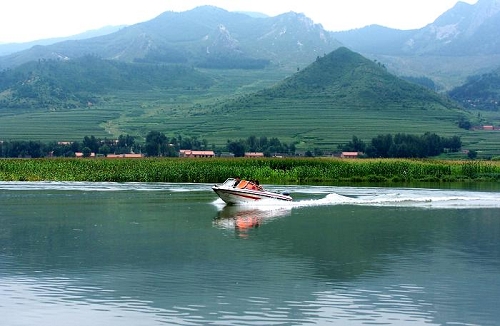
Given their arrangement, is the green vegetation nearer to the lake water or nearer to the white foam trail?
the white foam trail

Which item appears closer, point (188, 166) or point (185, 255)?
point (185, 255)

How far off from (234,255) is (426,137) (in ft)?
468

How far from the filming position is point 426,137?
177 m

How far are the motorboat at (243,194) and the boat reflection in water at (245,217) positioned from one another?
2.81ft

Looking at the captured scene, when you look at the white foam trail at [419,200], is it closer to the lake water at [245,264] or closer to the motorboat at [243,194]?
the motorboat at [243,194]

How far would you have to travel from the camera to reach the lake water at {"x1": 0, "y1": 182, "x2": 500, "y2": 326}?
27891 mm

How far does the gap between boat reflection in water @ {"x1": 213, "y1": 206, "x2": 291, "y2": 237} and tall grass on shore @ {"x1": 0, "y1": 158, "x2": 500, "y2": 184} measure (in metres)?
30.2

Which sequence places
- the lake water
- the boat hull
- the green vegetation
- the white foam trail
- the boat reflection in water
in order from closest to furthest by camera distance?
the lake water, the boat reflection in water, the boat hull, the white foam trail, the green vegetation

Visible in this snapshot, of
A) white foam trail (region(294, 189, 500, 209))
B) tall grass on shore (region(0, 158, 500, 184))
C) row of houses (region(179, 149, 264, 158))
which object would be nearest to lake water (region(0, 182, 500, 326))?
white foam trail (region(294, 189, 500, 209))

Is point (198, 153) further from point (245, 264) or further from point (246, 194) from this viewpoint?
point (245, 264)

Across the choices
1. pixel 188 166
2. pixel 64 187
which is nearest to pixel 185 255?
pixel 64 187

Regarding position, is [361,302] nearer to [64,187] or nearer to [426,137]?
[64,187]

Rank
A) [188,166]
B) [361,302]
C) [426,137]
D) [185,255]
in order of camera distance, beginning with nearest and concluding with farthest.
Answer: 1. [361,302]
2. [185,255]
3. [188,166]
4. [426,137]

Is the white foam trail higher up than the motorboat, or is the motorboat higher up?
the motorboat
